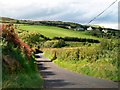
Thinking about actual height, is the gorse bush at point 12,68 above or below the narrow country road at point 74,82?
above

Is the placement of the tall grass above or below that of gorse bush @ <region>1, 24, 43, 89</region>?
A: below

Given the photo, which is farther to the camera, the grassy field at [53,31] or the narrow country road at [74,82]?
the grassy field at [53,31]

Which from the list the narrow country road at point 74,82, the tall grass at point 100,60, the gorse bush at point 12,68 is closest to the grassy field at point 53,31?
A: the tall grass at point 100,60

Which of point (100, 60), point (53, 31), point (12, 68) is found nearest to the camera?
point (12, 68)

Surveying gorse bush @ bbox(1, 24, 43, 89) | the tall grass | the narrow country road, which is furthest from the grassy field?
gorse bush @ bbox(1, 24, 43, 89)

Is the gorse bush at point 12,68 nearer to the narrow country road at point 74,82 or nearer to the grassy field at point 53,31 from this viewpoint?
the narrow country road at point 74,82

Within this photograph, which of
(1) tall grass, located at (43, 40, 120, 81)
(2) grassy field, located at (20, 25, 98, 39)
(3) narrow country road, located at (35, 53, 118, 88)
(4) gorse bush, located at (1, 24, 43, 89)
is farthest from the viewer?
(2) grassy field, located at (20, 25, 98, 39)

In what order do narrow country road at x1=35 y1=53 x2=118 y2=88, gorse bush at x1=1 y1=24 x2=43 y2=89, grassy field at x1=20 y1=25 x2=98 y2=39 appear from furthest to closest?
1. grassy field at x1=20 y1=25 x2=98 y2=39
2. narrow country road at x1=35 y1=53 x2=118 y2=88
3. gorse bush at x1=1 y1=24 x2=43 y2=89

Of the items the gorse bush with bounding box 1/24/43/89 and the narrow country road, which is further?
the narrow country road

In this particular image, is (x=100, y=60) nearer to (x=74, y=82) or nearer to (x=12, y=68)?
(x=74, y=82)

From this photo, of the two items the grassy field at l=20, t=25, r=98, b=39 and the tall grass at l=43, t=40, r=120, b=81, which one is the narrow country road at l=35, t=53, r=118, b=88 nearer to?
the tall grass at l=43, t=40, r=120, b=81

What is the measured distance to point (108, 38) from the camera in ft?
122

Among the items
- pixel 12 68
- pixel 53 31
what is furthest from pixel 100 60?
pixel 53 31

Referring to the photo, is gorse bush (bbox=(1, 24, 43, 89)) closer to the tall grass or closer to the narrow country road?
the narrow country road
